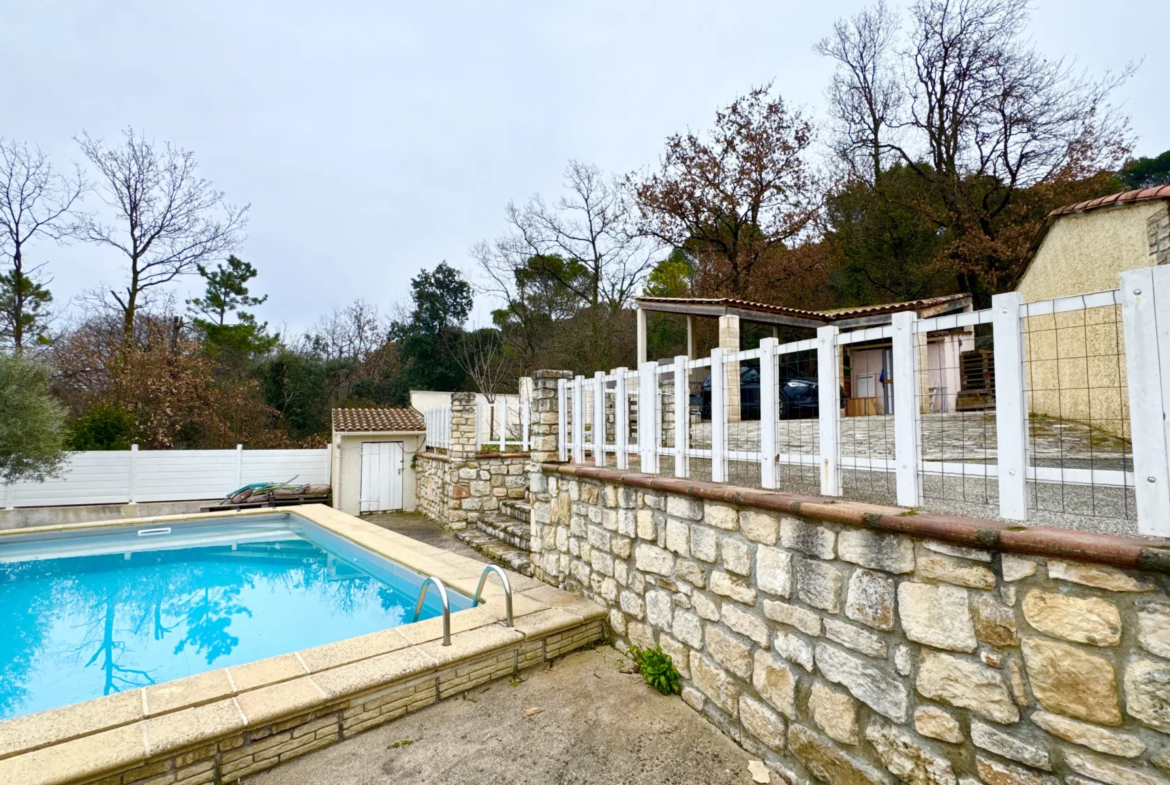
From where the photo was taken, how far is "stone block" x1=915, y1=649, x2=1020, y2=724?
182cm

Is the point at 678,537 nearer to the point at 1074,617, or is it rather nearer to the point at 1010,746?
the point at 1010,746

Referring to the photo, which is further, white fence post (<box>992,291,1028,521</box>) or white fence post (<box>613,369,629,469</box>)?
white fence post (<box>613,369,629,469</box>)

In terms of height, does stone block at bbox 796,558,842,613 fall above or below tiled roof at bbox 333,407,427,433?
below

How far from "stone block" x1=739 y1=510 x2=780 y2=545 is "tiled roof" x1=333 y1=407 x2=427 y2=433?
433 inches

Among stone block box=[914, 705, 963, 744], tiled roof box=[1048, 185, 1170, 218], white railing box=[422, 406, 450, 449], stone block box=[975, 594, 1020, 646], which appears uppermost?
Answer: tiled roof box=[1048, 185, 1170, 218]

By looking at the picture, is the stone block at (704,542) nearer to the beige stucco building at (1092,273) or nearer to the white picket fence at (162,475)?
the beige stucco building at (1092,273)

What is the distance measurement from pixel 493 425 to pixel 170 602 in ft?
20.7

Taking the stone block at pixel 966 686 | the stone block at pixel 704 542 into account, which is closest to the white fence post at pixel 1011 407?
the stone block at pixel 966 686

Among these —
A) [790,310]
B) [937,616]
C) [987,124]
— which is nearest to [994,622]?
[937,616]

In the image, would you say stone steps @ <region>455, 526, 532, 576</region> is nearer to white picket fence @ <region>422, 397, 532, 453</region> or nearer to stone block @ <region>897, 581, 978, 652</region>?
white picket fence @ <region>422, 397, 532, 453</region>

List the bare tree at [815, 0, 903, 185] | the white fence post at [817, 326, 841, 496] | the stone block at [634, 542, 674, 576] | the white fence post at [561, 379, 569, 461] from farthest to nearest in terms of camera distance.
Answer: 1. the bare tree at [815, 0, 903, 185]
2. the white fence post at [561, 379, 569, 461]
3. the stone block at [634, 542, 674, 576]
4. the white fence post at [817, 326, 841, 496]

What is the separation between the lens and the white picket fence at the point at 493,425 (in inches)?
379

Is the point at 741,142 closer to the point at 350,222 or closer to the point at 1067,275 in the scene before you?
the point at 1067,275

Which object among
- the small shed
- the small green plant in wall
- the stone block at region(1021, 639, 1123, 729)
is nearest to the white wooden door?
the small shed
